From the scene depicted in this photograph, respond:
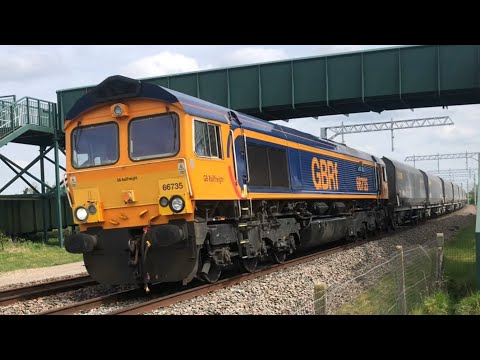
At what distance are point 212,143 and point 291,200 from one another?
4067 mm

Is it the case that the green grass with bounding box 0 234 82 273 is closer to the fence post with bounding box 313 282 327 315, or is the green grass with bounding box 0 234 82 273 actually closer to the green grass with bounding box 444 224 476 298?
the green grass with bounding box 444 224 476 298

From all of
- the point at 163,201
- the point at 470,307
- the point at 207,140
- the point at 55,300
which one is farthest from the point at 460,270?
the point at 55,300

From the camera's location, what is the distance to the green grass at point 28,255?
17266 mm

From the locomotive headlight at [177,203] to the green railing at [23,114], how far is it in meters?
14.9

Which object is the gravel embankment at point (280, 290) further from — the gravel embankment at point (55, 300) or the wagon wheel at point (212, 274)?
the gravel embankment at point (55, 300)

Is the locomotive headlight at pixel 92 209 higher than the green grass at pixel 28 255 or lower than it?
higher

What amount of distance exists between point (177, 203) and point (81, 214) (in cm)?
202

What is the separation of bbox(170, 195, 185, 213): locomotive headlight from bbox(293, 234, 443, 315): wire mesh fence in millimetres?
2560

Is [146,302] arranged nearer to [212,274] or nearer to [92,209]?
[212,274]

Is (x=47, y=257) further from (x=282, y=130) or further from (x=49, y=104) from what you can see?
(x=282, y=130)

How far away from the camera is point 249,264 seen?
36.7 ft

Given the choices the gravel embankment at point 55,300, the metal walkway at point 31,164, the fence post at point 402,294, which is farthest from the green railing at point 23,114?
the fence post at point 402,294

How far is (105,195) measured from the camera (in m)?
9.43
